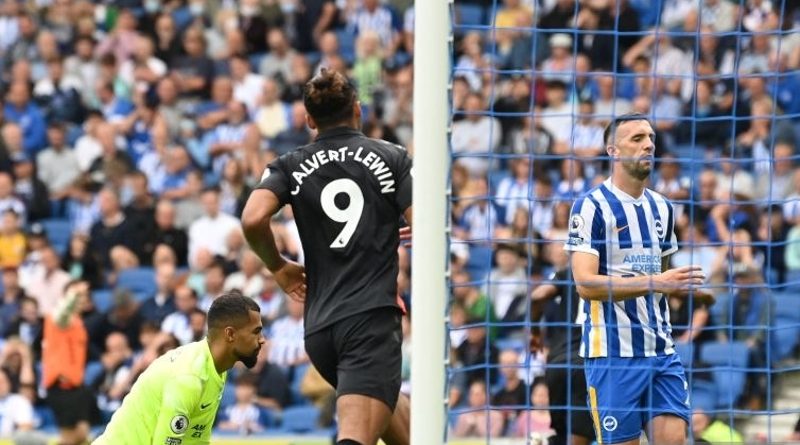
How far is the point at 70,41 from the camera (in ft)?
62.0

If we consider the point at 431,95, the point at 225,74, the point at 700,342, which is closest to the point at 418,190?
the point at 431,95

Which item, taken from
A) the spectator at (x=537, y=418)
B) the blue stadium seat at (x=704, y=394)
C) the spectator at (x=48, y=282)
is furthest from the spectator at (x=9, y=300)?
the blue stadium seat at (x=704, y=394)

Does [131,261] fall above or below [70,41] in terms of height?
below

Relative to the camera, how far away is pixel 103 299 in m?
16.0

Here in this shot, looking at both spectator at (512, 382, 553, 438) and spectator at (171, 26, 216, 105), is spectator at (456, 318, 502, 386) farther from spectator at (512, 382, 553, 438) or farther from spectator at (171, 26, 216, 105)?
spectator at (171, 26, 216, 105)

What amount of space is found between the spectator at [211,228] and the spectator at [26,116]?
2.33 meters

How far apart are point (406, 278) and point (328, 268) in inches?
270

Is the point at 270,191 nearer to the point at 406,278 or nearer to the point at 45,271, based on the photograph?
the point at 406,278

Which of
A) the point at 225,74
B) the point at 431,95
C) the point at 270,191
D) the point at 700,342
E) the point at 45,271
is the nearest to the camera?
the point at 431,95

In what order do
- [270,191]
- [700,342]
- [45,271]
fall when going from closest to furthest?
[270,191], [700,342], [45,271]

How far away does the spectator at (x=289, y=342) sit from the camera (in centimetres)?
1496

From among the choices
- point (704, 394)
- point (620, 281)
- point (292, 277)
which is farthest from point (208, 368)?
point (704, 394)

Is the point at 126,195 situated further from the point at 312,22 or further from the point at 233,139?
the point at 312,22

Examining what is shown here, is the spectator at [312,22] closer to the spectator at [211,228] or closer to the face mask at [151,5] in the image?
the face mask at [151,5]
